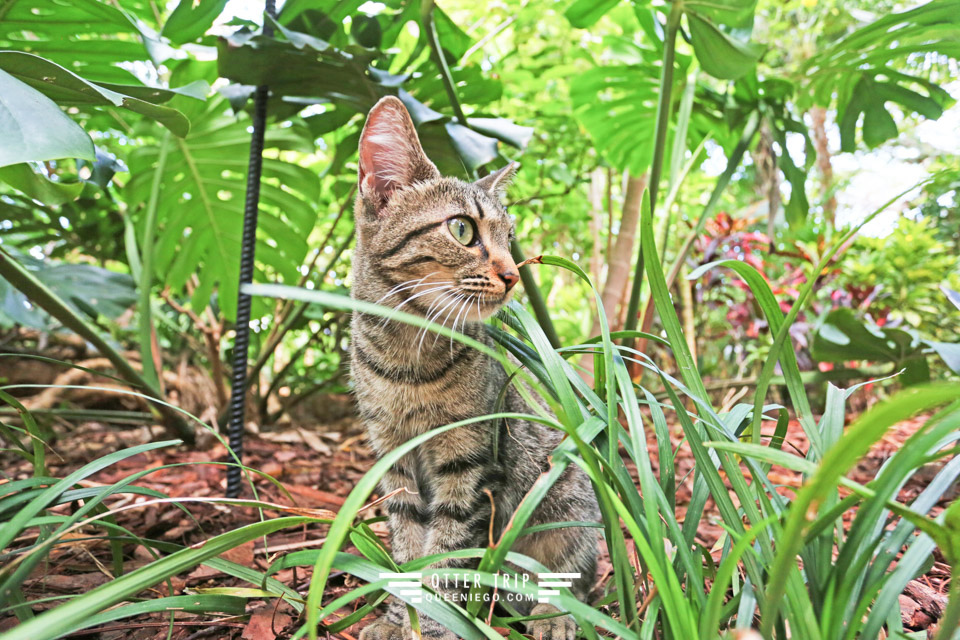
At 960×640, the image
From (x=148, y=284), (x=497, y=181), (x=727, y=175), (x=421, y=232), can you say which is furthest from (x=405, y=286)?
(x=727, y=175)

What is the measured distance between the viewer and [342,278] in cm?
382

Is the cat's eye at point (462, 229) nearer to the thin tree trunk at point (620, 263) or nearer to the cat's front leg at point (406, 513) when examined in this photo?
the cat's front leg at point (406, 513)

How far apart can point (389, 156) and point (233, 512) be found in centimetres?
135

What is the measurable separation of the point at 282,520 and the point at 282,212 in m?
2.06

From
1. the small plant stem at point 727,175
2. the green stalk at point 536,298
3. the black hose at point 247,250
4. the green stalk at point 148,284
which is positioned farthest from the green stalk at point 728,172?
the green stalk at point 148,284

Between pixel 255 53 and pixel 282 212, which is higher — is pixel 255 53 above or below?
above

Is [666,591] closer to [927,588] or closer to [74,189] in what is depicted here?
[927,588]

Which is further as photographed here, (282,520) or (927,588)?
(927,588)

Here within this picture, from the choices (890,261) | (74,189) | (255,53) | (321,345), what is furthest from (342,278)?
(890,261)

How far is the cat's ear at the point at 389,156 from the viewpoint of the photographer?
142cm

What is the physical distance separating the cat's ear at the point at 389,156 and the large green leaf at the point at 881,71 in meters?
1.78

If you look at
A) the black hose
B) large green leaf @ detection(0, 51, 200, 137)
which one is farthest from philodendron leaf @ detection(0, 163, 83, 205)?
the black hose

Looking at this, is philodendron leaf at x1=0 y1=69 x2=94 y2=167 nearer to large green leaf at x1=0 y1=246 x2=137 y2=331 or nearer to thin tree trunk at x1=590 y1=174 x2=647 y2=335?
large green leaf at x1=0 y1=246 x2=137 y2=331

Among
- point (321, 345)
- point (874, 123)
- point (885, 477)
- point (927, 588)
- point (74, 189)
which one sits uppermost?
point (874, 123)
